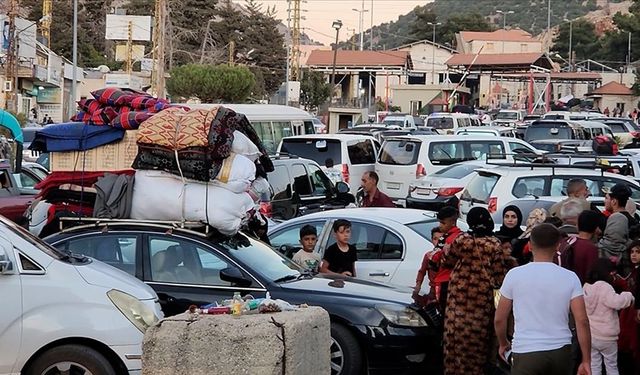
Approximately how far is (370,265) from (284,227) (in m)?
1.41

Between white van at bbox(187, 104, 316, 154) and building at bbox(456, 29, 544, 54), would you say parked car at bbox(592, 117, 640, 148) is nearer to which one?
white van at bbox(187, 104, 316, 154)

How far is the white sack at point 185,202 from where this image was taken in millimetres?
8891

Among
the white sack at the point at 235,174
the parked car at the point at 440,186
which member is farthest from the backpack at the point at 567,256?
the parked car at the point at 440,186

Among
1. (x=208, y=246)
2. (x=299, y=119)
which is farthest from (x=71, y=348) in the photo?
(x=299, y=119)

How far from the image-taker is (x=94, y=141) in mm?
9438

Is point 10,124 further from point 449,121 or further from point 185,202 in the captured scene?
point 449,121

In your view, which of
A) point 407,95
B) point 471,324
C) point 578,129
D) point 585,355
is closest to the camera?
point 585,355

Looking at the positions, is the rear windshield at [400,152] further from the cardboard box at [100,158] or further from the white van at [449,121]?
the white van at [449,121]

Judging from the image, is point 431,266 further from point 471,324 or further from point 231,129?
point 231,129

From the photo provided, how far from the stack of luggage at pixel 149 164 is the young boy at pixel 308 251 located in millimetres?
1018

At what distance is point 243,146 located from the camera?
934cm

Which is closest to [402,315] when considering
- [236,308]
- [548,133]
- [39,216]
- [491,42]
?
[236,308]

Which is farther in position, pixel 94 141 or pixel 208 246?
pixel 94 141

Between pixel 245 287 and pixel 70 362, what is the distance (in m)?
1.70
